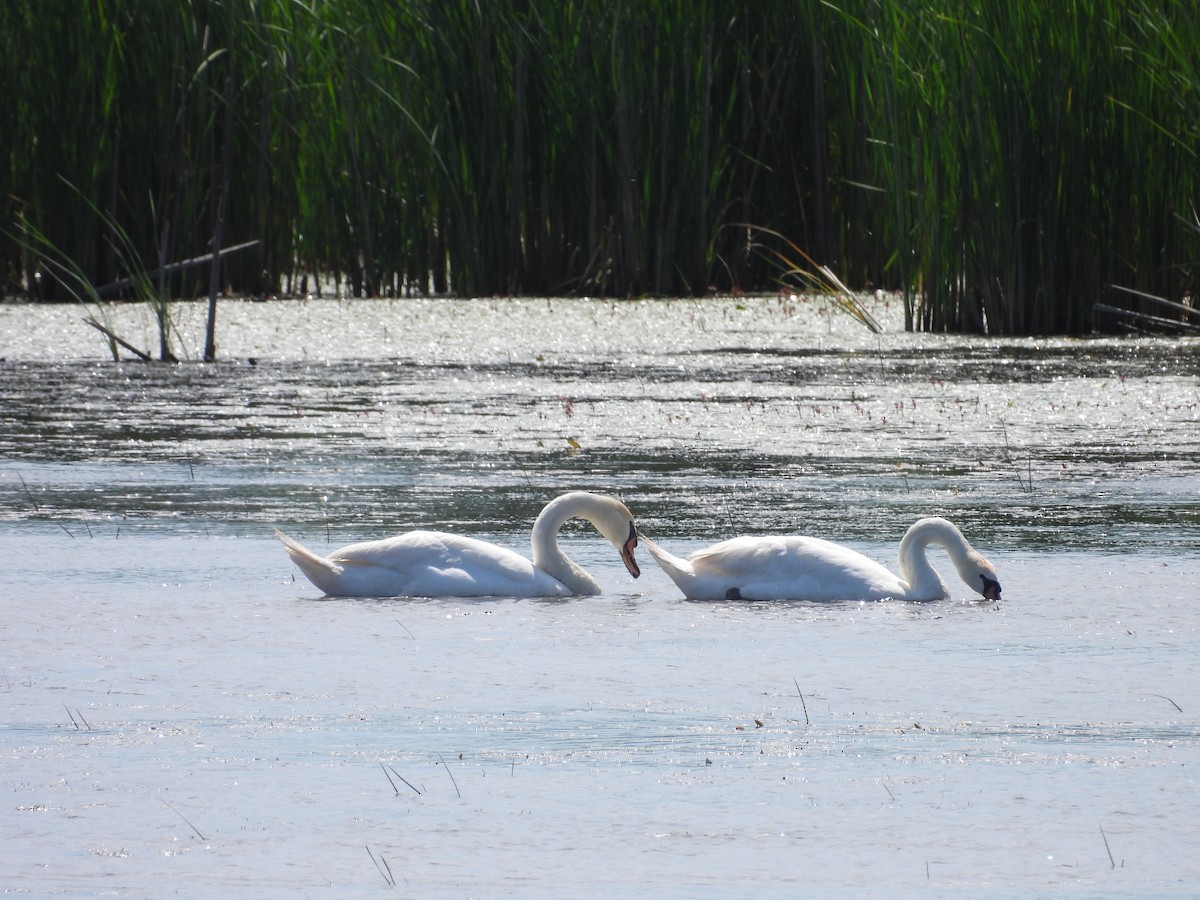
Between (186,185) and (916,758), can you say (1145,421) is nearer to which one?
(916,758)

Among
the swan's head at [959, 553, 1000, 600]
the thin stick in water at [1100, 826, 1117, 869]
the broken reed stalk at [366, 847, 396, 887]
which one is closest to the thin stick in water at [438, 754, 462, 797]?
the broken reed stalk at [366, 847, 396, 887]

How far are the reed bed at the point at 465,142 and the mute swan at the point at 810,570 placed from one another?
853cm

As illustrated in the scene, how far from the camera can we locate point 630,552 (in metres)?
6.58

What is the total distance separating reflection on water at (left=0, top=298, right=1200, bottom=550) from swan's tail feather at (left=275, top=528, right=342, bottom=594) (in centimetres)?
109

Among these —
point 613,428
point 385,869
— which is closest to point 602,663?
point 385,869

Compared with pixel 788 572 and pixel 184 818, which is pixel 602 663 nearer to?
pixel 788 572

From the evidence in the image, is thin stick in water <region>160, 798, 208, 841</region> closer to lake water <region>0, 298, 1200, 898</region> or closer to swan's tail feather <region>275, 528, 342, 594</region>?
lake water <region>0, 298, 1200, 898</region>

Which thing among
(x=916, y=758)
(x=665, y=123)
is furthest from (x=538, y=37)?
(x=916, y=758)

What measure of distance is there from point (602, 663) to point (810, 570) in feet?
3.71

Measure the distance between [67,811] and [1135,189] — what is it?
10.9 metres

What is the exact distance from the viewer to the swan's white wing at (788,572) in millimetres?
6188

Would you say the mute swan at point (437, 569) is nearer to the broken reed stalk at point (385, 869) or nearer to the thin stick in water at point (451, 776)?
the thin stick in water at point (451, 776)

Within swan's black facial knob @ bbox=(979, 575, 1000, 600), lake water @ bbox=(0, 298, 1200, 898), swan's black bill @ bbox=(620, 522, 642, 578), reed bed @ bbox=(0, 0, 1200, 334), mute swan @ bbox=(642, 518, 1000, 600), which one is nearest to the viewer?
lake water @ bbox=(0, 298, 1200, 898)

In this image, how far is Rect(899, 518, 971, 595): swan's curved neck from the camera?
6.27 meters
